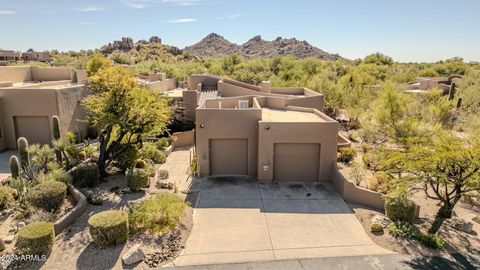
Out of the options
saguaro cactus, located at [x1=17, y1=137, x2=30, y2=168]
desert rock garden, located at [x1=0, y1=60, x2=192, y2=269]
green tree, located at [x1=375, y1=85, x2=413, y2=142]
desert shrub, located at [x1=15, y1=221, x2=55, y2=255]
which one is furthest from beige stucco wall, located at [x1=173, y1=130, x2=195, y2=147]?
desert shrub, located at [x1=15, y1=221, x2=55, y2=255]

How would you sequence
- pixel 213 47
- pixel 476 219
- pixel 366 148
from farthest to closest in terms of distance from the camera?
1. pixel 213 47
2. pixel 366 148
3. pixel 476 219

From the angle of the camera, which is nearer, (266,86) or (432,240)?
(432,240)

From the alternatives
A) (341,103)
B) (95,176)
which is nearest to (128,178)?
(95,176)

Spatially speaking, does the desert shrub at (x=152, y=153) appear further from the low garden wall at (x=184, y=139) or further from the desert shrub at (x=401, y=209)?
the desert shrub at (x=401, y=209)

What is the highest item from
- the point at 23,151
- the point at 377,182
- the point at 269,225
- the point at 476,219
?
the point at 23,151

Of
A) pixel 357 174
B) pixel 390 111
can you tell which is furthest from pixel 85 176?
pixel 390 111

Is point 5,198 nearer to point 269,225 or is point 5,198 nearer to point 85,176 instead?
point 85,176

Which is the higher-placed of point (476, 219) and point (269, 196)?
point (269, 196)

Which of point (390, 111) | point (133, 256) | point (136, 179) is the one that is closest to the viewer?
point (133, 256)
